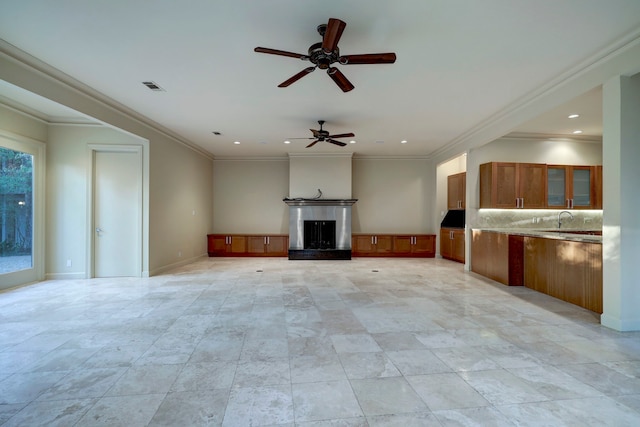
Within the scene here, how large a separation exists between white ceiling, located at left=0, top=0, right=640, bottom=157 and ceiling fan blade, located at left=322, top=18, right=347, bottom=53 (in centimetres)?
26

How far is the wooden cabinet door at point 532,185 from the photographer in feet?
21.4

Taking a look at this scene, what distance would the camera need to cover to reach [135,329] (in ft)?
10.6

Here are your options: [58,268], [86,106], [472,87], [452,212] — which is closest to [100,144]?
[86,106]

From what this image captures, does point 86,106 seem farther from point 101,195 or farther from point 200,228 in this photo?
point 200,228

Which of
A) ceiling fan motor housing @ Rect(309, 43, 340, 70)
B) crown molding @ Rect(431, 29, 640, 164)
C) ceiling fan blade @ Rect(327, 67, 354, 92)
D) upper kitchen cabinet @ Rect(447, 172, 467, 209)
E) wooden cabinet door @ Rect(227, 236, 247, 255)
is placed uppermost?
crown molding @ Rect(431, 29, 640, 164)

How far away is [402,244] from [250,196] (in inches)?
189

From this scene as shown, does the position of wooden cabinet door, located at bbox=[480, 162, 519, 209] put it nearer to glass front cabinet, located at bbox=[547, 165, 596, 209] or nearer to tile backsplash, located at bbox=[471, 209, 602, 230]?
tile backsplash, located at bbox=[471, 209, 602, 230]

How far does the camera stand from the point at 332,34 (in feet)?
8.13

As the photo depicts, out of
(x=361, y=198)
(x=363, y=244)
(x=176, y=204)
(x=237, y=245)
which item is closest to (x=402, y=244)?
(x=363, y=244)

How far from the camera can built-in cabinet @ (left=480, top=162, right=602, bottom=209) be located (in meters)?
6.44

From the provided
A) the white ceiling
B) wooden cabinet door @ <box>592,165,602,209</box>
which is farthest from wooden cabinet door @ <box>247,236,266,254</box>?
wooden cabinet door @ <box>592,165,602,209</box>

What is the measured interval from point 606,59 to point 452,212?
5707 mm

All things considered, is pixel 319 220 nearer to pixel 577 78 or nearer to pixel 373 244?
pixel 373 244

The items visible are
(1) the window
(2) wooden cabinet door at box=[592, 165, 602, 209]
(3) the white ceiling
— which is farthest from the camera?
(2) wooden cabinet door at box=[592, 165, 602, 209]
